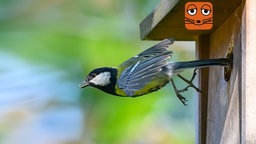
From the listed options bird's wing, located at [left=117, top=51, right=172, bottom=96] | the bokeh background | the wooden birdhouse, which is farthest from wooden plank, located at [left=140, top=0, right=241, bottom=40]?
the bokeh background

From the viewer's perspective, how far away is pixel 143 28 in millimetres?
1735

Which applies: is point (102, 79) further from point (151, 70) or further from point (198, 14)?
point (198, 14)

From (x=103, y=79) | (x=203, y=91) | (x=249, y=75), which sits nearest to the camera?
(x=249, y=75)

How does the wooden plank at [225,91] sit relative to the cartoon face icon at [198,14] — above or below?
below

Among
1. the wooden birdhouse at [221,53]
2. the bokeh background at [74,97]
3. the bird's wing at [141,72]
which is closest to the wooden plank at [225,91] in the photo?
the wooden birdhouse at [221,53]

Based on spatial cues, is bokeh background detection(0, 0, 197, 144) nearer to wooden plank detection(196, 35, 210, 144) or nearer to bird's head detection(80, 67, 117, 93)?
wooden plank detection(196, 35, 210, 144)

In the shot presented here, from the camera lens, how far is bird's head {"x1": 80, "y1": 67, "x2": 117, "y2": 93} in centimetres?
144

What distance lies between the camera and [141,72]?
1.36 meters

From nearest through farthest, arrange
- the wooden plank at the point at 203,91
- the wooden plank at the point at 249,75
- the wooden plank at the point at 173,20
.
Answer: the wooden plank at the point at 249,75 < the wooden plank at the point at 173,20 < the wooden plank at the point at 203,91

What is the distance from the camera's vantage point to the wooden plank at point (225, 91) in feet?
4.58

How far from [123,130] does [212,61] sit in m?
0.87

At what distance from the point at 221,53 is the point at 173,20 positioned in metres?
0.12

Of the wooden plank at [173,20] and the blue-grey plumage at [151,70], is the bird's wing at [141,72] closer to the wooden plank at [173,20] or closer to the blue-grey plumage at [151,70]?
the blue-grey plumage at [151,70]

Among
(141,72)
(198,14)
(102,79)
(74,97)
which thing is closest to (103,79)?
(102,79)
